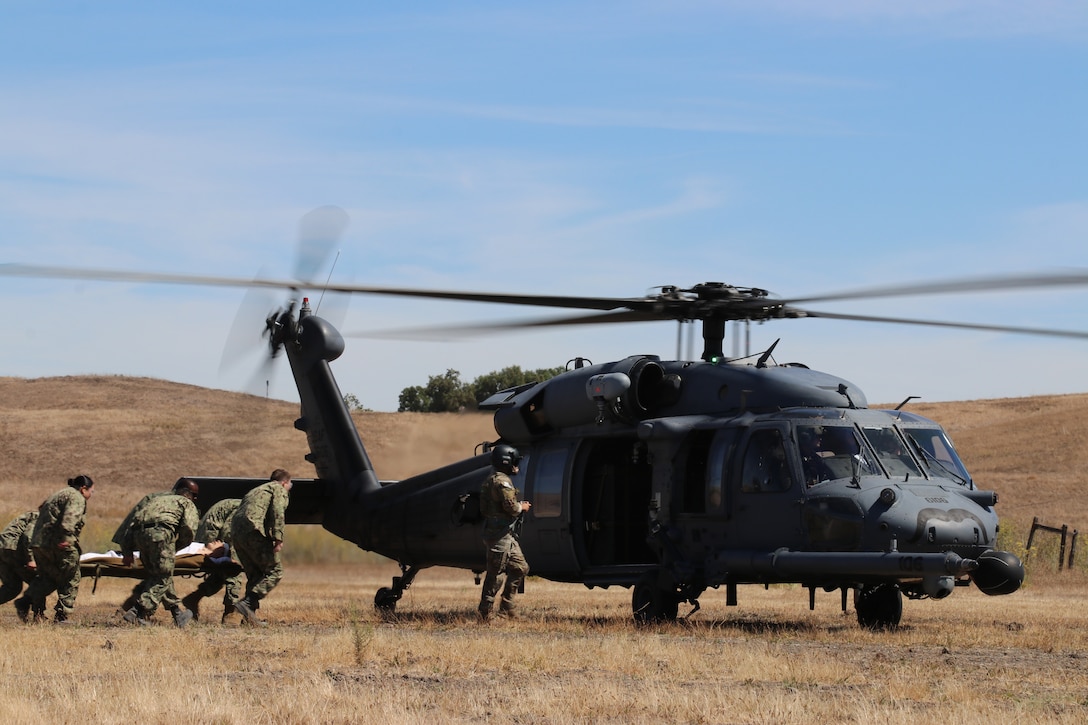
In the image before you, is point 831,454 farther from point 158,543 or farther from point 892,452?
point 158,543

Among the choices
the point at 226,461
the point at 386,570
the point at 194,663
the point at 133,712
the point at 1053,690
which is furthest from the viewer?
the point at 226,461

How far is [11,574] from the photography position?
15953 millimetres

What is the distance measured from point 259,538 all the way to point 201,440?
4525 cm

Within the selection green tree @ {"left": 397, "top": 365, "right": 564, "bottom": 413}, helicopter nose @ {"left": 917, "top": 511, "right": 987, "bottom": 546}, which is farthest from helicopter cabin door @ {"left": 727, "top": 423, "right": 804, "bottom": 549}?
green tree @ {"left": 397, "top": 365, "right": 564, "bottom": 413}

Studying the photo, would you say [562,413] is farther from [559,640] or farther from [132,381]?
[132,381]

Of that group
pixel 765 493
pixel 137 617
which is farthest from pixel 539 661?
pixel 137 617

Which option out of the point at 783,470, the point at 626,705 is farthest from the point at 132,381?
the point at 626,705

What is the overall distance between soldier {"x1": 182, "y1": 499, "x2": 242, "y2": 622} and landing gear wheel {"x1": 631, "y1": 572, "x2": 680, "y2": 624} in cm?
452

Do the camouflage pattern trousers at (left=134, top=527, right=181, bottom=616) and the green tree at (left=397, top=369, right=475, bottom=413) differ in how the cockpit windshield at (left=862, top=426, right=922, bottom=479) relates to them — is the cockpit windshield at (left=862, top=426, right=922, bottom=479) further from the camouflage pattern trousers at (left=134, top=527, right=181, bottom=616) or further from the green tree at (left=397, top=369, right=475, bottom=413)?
the green tree at (left=397, top=369, right=475, bottom=413)

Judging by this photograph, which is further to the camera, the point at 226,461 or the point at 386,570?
the point at 226,461

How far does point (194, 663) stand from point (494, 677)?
7.91 ft

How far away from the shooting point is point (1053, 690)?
9406 millimetres

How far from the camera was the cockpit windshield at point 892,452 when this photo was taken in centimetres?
1394

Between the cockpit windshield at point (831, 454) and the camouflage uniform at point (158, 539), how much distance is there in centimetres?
658
